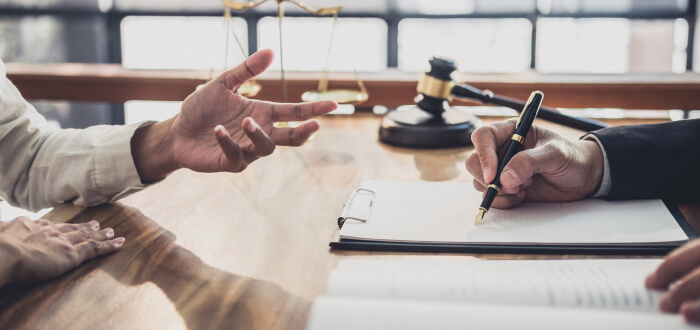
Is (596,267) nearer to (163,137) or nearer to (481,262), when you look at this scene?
(481,262)

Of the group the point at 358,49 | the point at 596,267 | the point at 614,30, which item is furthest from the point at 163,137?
the point at 614,30

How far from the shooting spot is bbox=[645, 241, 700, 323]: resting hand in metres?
0.52

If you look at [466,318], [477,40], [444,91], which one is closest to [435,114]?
[444,91]

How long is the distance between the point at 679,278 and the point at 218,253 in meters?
0.52

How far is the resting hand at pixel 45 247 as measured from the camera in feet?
2.18

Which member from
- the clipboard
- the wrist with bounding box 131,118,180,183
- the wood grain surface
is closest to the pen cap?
the clipboard

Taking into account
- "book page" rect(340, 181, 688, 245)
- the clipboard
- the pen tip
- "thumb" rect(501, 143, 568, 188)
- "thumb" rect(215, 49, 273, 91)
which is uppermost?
"thumb" rect(215, 49, 273, 91)

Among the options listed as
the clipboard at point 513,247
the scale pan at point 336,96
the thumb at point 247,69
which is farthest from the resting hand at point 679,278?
the scale pan at point 336,96

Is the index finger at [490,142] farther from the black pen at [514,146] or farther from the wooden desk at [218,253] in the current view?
the wooden desk at [218,253]

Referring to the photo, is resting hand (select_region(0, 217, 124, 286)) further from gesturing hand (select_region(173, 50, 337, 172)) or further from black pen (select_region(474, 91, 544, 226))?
black pen (select_region(474, 91, 544, 226))

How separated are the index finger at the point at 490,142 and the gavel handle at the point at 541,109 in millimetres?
358

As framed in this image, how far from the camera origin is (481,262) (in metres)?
0.70

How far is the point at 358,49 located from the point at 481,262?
413 cm

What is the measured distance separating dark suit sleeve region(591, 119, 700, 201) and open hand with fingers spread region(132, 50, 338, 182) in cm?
44
